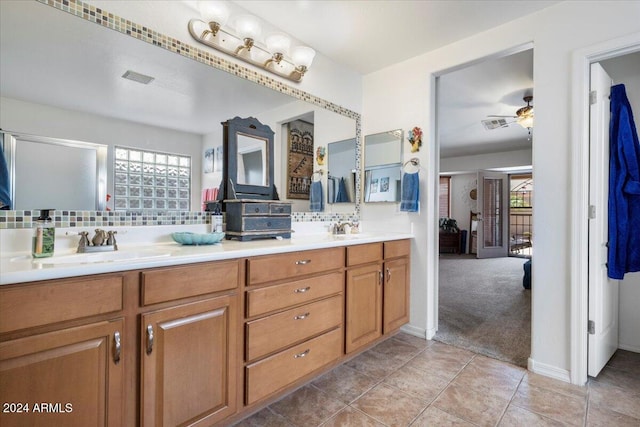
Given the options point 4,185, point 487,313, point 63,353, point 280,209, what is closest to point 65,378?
point 63,353

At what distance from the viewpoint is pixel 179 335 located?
1.25 metres

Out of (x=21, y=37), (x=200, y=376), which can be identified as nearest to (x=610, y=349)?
(x=200, y=376)

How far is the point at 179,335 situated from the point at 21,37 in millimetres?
1442

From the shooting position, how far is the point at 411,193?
8.52 feet

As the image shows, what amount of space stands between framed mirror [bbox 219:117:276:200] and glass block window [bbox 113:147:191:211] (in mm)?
249

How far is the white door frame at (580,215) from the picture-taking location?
1887 millimetres

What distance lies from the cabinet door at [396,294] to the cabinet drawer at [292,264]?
1.98 feet

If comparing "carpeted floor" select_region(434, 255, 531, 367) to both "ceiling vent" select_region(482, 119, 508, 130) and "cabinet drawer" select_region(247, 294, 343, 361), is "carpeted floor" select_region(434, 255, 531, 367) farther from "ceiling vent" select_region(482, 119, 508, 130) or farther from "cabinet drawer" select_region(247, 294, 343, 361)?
"ceiling vent" select_region(482, 119, 508, 130)

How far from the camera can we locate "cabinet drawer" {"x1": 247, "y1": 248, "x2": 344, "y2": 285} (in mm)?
1509

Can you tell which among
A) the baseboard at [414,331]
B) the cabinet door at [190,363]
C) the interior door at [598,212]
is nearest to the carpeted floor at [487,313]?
the baseboard at [414,331]

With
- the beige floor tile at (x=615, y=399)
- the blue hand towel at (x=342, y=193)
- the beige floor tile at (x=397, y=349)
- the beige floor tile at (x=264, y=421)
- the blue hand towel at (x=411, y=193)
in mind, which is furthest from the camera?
the blue hand towel at (x=342, y=193)

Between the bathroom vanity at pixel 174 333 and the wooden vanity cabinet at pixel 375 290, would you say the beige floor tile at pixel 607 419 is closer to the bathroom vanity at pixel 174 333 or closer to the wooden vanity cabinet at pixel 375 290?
the wooden vanity cabinet at pixel 375 290

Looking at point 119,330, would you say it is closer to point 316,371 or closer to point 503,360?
point 316,371

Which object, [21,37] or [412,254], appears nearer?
[21,37]
